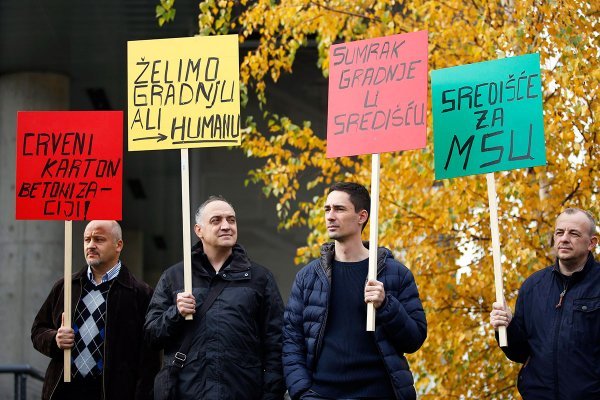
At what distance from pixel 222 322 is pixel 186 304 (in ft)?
0.86

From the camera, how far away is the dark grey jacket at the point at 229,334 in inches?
306

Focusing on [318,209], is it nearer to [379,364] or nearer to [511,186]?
[511,186]

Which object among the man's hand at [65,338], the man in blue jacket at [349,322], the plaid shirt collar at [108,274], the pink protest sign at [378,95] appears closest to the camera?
the man in blue jacket at [349,322]

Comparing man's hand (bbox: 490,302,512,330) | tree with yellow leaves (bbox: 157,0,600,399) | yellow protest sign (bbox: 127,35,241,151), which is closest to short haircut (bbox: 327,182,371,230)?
yellow protest sign (bbox: 127,35,241,151)

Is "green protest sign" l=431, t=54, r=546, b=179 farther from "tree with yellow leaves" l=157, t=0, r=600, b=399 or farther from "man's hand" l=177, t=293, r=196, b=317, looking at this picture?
"man's hand" l=177, t=293, r=196, b=317

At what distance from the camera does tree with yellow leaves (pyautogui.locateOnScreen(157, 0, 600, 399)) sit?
988 centimetres

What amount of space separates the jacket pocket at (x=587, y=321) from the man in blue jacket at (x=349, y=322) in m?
0.86

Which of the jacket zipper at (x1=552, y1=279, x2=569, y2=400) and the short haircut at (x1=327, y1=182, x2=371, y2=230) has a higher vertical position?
the short haircut at (x1=327, y1=182, x2=371, y2=230)

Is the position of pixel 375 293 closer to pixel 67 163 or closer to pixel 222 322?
pixel 222 322

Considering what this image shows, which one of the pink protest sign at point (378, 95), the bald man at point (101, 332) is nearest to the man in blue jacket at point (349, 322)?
the pink protest sign at point (378, 95)

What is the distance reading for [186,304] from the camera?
772 centimetres

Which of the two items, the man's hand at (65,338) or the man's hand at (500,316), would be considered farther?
the man's hand at (65,338)

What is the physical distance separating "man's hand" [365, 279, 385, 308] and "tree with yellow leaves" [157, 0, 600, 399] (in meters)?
A: 2.60

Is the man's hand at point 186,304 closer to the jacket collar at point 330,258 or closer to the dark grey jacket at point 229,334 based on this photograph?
the dark grey jacket at point 229,334
